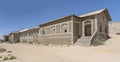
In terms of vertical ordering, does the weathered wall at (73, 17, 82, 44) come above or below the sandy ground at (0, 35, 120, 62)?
above

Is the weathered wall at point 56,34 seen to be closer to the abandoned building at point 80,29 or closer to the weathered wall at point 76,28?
the abandoned building at point 80,29

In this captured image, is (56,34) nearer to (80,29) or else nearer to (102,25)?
(80,29)

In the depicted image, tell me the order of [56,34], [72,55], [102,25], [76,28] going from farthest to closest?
[56,34] → [102,25] → [76,28] → [72,55]

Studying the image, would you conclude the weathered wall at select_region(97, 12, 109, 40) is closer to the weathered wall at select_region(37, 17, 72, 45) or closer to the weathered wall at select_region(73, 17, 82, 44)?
the weathered wall at select_region(73, 17, 82, 44)

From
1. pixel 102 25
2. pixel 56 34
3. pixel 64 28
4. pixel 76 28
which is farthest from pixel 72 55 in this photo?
pixel 56 34

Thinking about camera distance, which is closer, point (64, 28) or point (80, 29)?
point (80, 29)

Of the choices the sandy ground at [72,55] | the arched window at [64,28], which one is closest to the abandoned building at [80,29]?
the arched window at [64,28]

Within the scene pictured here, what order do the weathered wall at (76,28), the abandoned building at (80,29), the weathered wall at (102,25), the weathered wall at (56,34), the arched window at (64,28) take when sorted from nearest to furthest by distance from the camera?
the abandoned building at (80,29) → the weathered wall at (102,25) → the weathered wall at (76,28) → the weathered wall at (56,34) → the arched window at (64,28)

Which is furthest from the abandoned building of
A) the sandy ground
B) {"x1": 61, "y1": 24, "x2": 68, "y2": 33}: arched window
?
the sandy ground

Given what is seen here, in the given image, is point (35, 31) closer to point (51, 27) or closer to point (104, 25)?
point (51, 27)

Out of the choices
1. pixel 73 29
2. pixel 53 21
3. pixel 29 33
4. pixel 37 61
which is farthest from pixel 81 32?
pixel 29 33

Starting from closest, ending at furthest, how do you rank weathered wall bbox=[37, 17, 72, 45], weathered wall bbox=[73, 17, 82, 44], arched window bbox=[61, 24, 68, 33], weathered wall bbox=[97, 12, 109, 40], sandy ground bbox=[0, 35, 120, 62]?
sandy ground bbox=[0, 35, 120, 62]
weathered wall bbox=[97, 12, 109, 40]
weathered wall bbox=[73, 17, 82, 44]
weathered wall bbox=[37, 17, 72, 45]
arched window bbox=[61, 24, 68, 33]

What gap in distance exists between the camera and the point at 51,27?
2797 cm

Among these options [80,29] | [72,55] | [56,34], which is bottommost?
[72,55]
